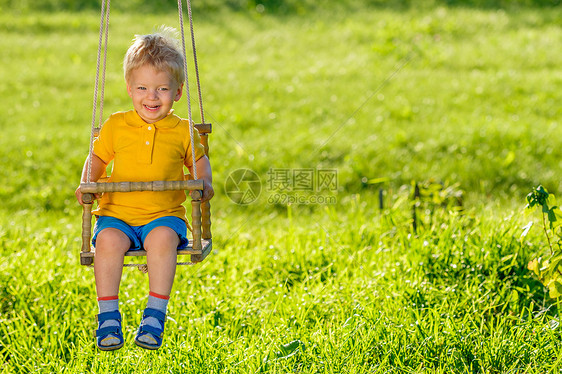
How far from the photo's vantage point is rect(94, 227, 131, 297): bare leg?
2.91m

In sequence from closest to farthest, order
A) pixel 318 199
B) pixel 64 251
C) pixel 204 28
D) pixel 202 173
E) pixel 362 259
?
pixel 202 173
pixel 362 259
pixel 64 251
pixel 318 199
pixel 204 28

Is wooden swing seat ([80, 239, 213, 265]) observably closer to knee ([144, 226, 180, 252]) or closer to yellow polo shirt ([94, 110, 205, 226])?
knee ([144, 226, 180, 252])

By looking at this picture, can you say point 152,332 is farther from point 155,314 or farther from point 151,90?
point 151,90

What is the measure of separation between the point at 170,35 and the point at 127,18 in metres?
11.0

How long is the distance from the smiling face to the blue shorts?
53cm

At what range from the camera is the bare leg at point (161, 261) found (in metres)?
2.90

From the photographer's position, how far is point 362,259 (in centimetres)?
462

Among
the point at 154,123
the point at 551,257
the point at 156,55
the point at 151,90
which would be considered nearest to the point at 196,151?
the point at 154,123

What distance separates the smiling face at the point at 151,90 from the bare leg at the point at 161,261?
63cm

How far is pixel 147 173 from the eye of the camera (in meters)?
3.21

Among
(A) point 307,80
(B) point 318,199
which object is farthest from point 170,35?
(A) point 307,80

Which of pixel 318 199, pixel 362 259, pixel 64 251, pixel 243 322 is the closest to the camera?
pixel 243 322

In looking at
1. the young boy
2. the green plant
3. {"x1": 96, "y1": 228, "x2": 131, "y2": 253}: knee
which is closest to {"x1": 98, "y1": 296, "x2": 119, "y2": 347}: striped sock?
the young boy

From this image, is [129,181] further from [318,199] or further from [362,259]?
[318,199]
